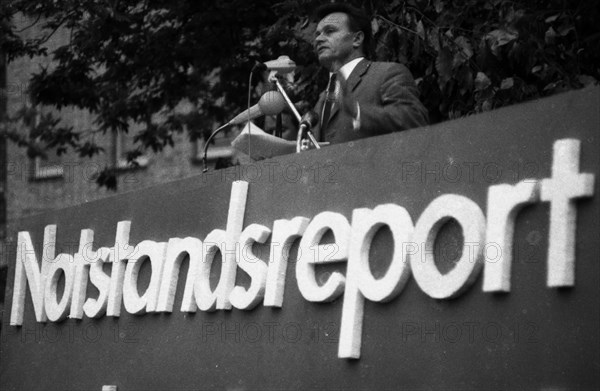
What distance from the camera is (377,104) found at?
5445 mm

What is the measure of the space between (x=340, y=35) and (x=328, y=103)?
0.35m

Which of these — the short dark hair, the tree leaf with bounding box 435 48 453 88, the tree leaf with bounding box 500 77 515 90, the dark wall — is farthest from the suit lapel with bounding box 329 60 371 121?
the tree leaf with bounding box 500 77 515 90

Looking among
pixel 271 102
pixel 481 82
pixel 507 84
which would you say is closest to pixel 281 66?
pixel 271 102

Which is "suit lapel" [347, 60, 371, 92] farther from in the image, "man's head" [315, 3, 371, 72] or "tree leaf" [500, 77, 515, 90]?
"tree leaf" [500, 77, 515, 90]

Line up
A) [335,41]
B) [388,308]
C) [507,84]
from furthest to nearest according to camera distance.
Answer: [507,84]
[335,41]
[388,308]

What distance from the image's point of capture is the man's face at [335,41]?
571 cm

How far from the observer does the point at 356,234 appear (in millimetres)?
4500

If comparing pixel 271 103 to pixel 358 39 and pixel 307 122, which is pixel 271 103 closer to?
pixel 307 122

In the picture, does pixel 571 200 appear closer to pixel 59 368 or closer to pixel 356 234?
pixel 356 234

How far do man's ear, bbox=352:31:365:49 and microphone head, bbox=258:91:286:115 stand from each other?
0.50 m

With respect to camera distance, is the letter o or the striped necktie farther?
the striped necktie

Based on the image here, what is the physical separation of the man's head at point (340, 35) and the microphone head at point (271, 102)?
14.4 inches

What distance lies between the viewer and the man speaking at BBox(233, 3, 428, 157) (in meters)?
5.12

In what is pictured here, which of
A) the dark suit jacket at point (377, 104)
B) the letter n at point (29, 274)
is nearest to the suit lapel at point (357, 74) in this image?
the dark suit jacket at point (377, 104)
